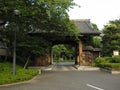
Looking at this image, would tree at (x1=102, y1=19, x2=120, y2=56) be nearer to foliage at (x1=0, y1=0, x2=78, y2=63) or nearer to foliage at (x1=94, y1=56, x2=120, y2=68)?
foliage at (x1=94, y1=56, x2=120, y2=68)

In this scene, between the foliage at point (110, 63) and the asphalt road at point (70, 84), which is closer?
the asphalt road at point (70, 84)

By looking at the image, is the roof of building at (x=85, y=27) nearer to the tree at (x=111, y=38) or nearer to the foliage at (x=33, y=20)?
the tree at (x=111, y=38)

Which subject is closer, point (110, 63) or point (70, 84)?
point (70, 84)

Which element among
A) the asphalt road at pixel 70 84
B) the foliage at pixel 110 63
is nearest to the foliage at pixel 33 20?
the asphalt road at pixel 70 84

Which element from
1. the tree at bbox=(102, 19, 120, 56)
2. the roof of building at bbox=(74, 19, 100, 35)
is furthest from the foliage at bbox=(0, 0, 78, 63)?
the tree at bbox=(102, 19, 120, 56)

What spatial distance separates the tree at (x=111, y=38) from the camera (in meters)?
41.3

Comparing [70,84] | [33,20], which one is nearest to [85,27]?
[33,20]

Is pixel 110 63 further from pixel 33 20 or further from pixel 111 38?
pixel 111 38

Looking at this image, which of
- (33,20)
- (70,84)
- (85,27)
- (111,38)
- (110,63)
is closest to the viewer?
(70,84)

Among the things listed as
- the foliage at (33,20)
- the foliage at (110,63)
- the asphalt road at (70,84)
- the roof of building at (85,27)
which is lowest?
the asphalt road at (70,84)

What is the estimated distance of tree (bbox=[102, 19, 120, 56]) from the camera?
41.3m

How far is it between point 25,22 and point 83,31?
→ 14.6 metres

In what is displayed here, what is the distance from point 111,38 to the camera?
4219cm

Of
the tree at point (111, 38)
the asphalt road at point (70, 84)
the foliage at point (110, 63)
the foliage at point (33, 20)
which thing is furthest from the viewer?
the tree at point (111, 38)
